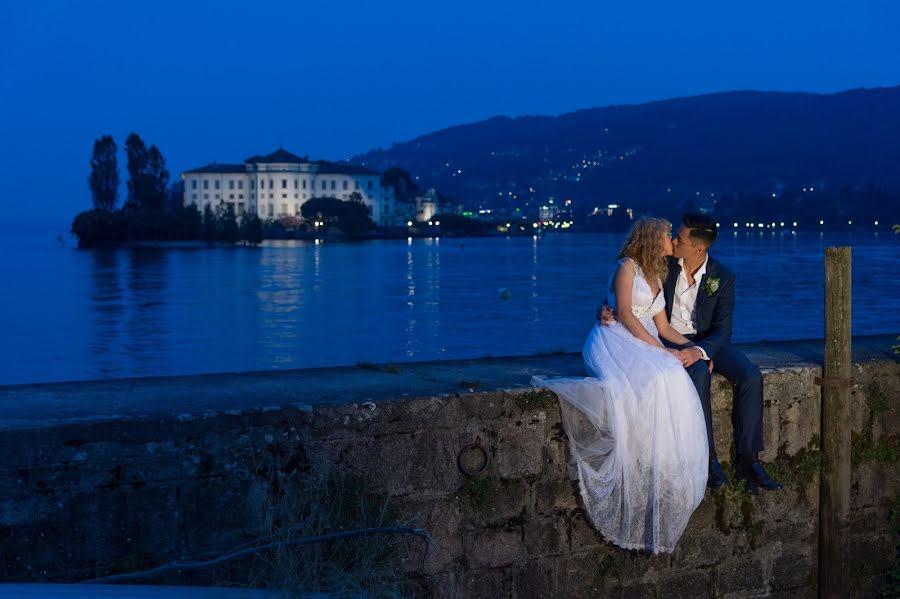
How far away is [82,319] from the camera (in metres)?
39.3

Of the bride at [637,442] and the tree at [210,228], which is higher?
the tree at [210,228]

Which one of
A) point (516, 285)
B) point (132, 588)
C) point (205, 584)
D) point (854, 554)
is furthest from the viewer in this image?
point (516, 285)

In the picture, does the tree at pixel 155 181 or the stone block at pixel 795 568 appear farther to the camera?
the tree at pixel 155 181

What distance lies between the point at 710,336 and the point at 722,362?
156mm

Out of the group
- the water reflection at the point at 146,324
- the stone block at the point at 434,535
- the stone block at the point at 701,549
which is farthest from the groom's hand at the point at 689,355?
the water reflection at the point at 146,324

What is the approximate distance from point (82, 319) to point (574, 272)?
34323mm

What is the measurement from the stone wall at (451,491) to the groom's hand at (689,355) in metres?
0.42

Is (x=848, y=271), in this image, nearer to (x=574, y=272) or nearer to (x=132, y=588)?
(x=132, y=588)

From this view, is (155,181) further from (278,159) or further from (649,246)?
(649,246)

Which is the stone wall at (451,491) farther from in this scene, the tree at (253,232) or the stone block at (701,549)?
the tree at (253,232)

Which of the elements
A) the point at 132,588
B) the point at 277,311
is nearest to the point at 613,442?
the point at 132,588

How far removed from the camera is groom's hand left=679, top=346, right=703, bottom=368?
5.39 m

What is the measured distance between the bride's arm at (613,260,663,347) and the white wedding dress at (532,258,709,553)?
14cm

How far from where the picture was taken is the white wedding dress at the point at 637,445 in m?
5.10
